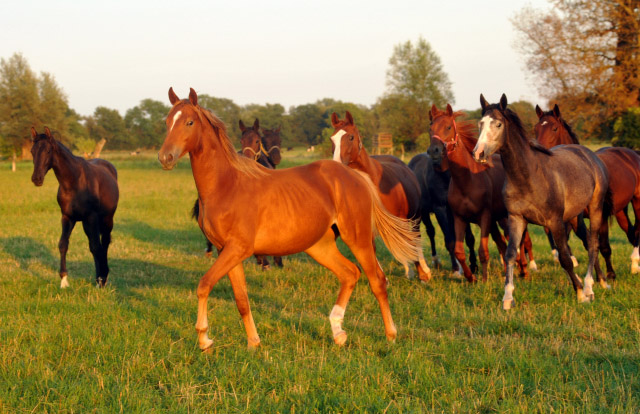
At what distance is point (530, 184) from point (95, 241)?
6.53 meters

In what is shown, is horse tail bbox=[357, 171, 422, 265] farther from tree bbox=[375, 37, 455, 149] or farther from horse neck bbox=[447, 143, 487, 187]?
tree bbox=[375, 37, 455, 149]

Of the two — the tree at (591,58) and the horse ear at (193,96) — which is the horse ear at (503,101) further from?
the tree at (591,58)

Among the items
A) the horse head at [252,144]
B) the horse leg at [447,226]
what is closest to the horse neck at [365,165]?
the horse leg at [447,226]

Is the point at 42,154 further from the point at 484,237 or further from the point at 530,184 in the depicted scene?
the point at 530,184

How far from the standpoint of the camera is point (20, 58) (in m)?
61.5

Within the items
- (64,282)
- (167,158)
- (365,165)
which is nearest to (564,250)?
(365,165)

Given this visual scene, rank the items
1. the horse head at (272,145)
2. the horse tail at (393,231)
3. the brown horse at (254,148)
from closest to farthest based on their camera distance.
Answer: the horse tail at (393,231) → the brown horse at (254,148) → the horse head at (272,145)

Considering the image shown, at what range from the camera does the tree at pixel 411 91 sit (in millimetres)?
66062

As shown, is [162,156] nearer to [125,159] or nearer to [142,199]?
[142,199]

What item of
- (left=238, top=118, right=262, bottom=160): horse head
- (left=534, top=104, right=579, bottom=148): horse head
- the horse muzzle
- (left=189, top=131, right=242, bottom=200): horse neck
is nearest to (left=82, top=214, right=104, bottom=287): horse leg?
(left=238, top=118, right=262, bottom=160): horse head

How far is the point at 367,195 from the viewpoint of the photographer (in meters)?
5.79

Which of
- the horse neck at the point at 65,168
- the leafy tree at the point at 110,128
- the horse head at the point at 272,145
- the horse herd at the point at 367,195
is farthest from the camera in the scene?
the leafy tree at the point at 110,128

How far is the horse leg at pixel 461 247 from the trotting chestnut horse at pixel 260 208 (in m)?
2.77

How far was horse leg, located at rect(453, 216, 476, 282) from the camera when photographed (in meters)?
8.19
